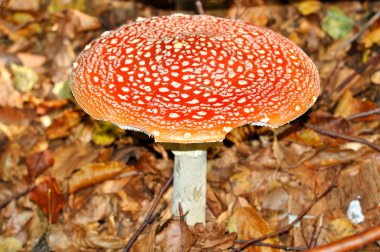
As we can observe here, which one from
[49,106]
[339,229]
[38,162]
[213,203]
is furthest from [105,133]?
[339,229]

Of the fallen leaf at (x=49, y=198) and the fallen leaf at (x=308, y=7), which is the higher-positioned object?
the fallen leaf at (x=308, y=7)

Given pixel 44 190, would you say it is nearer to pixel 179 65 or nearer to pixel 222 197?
pixel 222 197

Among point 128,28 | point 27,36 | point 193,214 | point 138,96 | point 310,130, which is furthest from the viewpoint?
point 27,36

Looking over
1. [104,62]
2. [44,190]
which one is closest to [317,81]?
[104,62]

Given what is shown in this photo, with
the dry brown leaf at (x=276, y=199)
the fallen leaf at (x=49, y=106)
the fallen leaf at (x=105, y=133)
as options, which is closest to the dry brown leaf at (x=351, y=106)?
the dry brown leaf at (x=276, y=199)

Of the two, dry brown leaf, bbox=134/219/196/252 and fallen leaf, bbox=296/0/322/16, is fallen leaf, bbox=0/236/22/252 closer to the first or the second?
dry brown leaf, bbox=134/219/196/252

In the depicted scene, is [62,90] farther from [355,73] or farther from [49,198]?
[355,73]

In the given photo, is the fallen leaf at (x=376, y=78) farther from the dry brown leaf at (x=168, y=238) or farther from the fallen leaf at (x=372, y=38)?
the dry brown leaf at (x=168, y=238)
